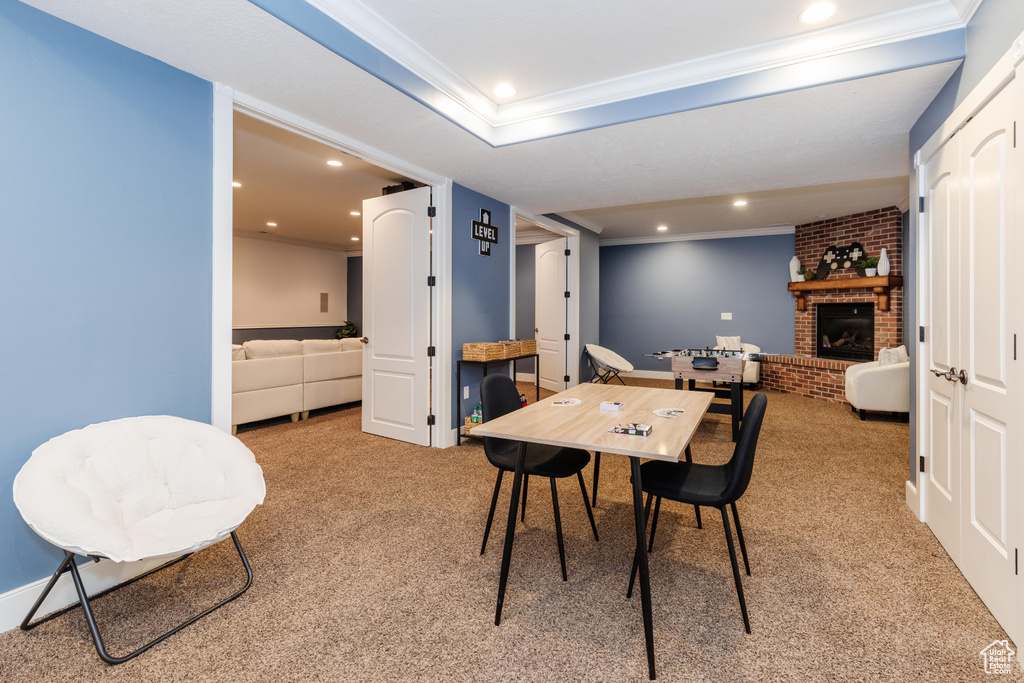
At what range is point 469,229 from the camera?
15.0ft

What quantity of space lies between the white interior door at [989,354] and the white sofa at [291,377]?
5027 mm

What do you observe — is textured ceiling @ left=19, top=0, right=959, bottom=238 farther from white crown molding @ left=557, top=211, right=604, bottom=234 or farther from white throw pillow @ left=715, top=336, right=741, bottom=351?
white throw pillow @ left=715, top=336, right=741, bottom=351

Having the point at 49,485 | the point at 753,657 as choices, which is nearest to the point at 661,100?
the point at 753,657

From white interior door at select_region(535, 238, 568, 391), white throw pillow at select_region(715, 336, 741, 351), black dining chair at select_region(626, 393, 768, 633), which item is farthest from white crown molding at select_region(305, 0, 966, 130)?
white throw pillow at select_region(715, 336, 741, 351)

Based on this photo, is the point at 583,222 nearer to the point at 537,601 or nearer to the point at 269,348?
the point at 269,348

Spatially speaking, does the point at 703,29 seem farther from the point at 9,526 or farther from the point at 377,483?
the point at 9,526

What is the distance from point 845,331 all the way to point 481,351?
562 cm

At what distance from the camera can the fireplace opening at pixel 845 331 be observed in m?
6.62

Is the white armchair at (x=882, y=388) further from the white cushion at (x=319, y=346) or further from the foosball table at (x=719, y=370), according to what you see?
the white cushion at (x=319, y=346)

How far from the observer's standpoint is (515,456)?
233cm

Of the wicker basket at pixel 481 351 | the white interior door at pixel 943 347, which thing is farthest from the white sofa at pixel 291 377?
the white interior door at pixel 943 347

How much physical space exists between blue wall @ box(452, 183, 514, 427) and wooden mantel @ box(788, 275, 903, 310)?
4702mm

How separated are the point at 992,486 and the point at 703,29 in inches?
93.3

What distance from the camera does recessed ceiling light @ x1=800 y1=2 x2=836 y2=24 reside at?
219 cm
